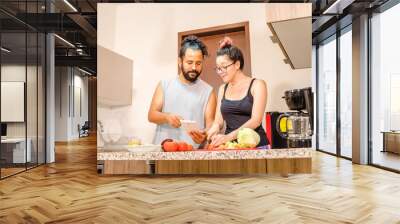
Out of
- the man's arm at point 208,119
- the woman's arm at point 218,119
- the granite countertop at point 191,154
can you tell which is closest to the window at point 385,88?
the granite countertop at point 191,154

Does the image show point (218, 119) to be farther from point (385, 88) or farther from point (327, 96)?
point (327, 96)

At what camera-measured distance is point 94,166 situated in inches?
286

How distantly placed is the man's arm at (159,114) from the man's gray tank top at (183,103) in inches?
1.9

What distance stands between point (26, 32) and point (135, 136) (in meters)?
2.72

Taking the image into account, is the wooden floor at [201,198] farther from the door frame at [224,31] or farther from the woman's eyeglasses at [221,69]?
the door frame at [224,31]

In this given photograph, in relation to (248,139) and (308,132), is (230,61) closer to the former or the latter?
(248,139)

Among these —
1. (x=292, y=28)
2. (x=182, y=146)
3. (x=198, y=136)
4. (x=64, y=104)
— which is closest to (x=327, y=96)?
(x=292, y=28)

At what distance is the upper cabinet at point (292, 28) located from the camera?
5.97 metres

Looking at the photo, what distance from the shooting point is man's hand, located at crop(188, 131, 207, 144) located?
5.95 m

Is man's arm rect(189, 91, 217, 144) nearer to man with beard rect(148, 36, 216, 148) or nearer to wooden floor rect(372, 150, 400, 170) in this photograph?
man with beard rect(148, 36, 216, 148)

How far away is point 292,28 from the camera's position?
604cm

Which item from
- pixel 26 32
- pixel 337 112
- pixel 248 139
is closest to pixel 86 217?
pixel 248 139

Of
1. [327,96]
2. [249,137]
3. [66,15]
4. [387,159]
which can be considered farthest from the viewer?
[327,96]

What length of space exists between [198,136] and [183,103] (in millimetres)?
558
